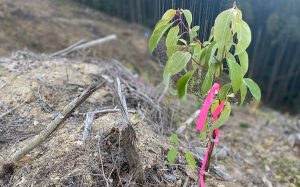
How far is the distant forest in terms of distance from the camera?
57.7 feet

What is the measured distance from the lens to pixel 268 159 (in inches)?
160

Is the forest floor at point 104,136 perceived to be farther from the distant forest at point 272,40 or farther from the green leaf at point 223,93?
the distant forest at point 272,40

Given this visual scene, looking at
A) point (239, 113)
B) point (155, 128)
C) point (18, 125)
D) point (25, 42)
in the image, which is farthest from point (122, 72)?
point (25, 42)

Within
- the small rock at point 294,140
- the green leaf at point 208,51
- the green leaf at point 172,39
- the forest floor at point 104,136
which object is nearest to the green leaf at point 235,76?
the green leaf at point 208,51

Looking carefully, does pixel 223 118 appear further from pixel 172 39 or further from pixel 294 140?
pixel 294 140

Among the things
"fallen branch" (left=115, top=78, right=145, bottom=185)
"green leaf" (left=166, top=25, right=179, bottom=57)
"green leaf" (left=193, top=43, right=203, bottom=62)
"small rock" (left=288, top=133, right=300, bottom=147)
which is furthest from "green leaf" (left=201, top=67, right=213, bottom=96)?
"small rock" (left=288, top=133, right=300, bottom=147)

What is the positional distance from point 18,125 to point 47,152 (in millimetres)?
518

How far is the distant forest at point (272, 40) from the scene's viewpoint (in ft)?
57.7

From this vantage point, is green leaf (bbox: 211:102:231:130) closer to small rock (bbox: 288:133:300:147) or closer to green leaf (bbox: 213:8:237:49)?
green leaf (bbox: 213:8:237:49)

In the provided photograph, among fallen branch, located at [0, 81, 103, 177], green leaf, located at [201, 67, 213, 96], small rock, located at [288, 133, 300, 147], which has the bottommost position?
small rock, located at [288, 133, 300, 147]

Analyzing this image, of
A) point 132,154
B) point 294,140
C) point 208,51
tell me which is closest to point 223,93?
point 208,51

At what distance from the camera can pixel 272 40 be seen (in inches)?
781

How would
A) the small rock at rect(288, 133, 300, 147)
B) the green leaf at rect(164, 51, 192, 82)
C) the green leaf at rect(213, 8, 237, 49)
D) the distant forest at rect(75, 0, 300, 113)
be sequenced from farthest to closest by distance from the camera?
the distant forest at rect(75, 0, 300, 113), the small rock at rect(288, 133, 300, 147), the green leaf at rect(164, 51, 192, 82), the green leaf at rect(213, 8, 237, 49)

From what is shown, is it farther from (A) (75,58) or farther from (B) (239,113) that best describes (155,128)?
(B) (239,113)
